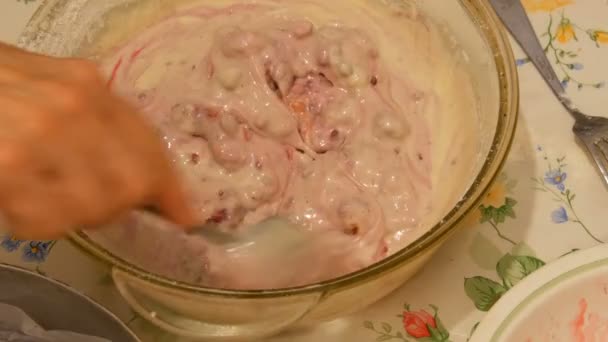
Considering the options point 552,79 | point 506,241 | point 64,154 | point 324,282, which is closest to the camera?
point 64,154

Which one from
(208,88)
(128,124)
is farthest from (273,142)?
(128,124)

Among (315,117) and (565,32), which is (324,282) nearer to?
(315,117)

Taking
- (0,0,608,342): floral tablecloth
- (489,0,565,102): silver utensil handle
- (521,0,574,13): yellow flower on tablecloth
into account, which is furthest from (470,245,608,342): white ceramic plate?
(521,0,574,13): yellow flower on tablecloth

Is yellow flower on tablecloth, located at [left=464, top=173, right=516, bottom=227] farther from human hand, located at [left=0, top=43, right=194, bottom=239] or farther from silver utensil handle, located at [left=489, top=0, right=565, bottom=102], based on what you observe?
human hand, located at [left=0, top=43, right=194, bottom=239]

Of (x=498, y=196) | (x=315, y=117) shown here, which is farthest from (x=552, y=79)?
(x=315, y=117)

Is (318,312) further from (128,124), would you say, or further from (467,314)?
(128,124)
